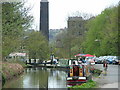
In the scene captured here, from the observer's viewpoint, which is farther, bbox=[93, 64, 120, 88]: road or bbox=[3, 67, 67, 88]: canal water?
bbox=[3, 67, 67, 88]: canal water

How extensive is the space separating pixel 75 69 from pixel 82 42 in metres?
41.7

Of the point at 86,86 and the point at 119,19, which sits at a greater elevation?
the point at 119,19

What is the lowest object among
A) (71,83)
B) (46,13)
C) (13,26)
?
(71,83)

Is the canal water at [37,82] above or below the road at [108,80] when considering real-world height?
below

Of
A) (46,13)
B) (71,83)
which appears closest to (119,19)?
(71,83)

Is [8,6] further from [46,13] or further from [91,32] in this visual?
[46,13]

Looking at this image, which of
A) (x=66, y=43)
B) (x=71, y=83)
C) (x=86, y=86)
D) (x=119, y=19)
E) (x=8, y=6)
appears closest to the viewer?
(x=86, y=86)

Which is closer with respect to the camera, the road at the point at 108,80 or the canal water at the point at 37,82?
the road at the point at 108,80

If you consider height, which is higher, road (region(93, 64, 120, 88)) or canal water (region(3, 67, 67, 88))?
road (region(93, 64, 120, 88))

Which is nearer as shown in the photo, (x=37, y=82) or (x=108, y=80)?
(x=108, y=80)

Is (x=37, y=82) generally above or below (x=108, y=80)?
below

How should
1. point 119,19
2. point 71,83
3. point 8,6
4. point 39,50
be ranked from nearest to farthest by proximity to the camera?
point 71,83 < point 8,6 < point 119,19 < point 39,50

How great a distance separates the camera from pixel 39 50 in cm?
6538

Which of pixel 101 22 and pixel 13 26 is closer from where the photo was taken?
pixel 13 26
